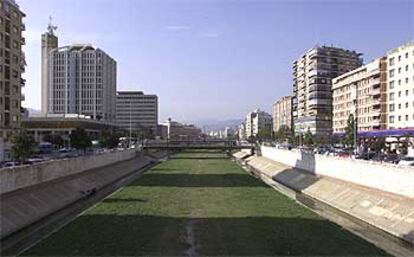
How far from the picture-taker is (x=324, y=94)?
189125mm

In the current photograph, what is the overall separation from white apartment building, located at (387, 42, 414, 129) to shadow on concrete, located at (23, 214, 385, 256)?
80.6 metres

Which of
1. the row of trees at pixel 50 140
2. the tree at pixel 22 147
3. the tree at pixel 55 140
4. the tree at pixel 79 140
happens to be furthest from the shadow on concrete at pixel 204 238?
the tree at pixel 55 140

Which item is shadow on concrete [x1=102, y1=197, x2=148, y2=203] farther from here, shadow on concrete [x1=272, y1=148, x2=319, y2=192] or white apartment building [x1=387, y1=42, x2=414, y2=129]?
white apartment building [x1=387, y1=42, x2=414, y2=129]

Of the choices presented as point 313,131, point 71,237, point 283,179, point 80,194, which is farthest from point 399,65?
point 71,237

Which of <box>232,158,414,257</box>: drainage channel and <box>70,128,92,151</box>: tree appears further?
<box>70,128,92,151</box>: tree

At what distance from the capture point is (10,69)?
99.2m

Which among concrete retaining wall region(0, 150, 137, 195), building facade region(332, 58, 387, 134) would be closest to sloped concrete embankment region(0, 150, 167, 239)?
concrete retaining wall region(0, 150, 137, 195)

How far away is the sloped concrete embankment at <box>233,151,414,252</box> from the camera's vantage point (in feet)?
114

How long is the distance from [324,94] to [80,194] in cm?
14292

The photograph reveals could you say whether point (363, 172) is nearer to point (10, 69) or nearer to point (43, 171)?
point (43, 171)

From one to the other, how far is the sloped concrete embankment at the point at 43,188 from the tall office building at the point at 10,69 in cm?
2509

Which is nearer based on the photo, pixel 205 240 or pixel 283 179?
pixel 205 240

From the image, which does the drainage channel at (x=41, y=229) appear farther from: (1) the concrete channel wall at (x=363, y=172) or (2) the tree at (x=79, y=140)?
(2) the tree at (x=79, y=140)

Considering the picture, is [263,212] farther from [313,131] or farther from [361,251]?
[313,131]
